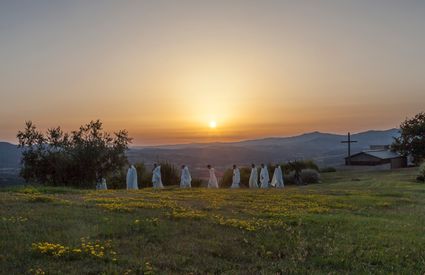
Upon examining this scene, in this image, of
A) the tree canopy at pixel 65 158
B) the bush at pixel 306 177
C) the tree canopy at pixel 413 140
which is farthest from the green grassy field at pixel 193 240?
the tree canopy at pixel 413 140

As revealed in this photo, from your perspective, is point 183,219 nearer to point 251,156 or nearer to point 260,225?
point 260,225

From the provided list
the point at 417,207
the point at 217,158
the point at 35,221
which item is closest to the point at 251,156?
the point at 217,158

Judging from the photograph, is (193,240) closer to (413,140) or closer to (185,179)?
(185,179)

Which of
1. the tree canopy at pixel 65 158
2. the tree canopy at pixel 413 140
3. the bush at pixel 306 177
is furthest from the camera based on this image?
the tree canopy at pixel 413 140

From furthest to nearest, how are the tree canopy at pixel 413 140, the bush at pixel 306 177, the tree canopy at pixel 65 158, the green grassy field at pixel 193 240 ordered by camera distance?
1. the tree canopy at pixel 413 140
2. the bush at pixel 306 177
3. the tree canopy at pixel 65 158
4. the green grassy field at pixel 193 240

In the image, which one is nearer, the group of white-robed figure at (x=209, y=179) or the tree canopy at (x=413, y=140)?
the group of white-robed figure at (x=209, y=179)

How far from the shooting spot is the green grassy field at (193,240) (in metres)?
8.70

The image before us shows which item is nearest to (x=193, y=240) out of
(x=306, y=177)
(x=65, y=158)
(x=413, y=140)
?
(x=65, y=158)

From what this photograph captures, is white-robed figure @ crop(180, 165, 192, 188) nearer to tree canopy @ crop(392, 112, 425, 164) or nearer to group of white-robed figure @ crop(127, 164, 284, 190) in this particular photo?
group of white-robed figure @ crop(127, 164, 284, 190)

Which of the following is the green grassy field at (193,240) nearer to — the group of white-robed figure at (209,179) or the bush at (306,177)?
the group of white-robed figure at (209,179)

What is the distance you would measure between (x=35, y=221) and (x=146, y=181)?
3727cm

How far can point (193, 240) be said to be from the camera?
10.8 metres

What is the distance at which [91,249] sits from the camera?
9070 mm

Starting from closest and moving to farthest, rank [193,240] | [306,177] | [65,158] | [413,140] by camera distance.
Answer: [193,240]
[65,158]
[306,177]
[413,140]
